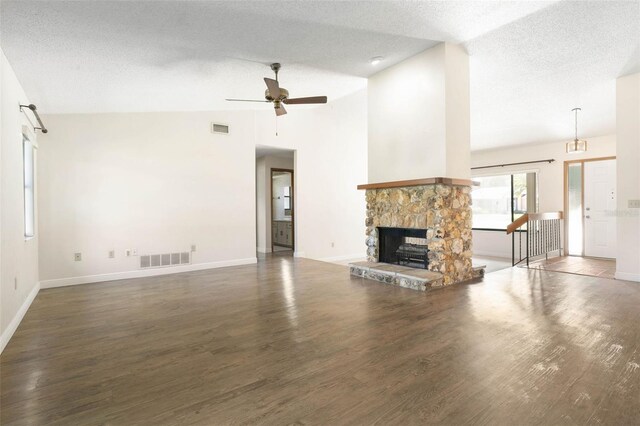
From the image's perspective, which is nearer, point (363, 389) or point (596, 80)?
point (363, 389)

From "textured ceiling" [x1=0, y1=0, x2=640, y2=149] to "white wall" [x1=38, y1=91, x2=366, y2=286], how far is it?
0.46m

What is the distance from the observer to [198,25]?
9.84ft

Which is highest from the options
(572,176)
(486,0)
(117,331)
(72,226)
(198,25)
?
(486,0)

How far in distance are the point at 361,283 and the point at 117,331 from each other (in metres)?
2.77

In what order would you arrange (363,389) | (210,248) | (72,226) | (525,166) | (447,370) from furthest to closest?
(525,166), (210,248), (72,226), (447,370), (363,389)

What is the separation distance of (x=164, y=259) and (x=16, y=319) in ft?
8.08

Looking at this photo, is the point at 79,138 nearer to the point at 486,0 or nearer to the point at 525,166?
the point at 486,0

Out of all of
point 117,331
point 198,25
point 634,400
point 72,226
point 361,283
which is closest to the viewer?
point 634,400

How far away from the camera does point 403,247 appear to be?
4875 millimetres

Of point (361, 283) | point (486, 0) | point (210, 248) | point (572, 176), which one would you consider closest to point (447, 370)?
point (361, 283)

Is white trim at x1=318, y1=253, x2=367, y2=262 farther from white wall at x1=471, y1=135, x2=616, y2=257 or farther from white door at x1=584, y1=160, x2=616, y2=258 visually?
white door at x1=584, y1=160, x2=616, y2=258

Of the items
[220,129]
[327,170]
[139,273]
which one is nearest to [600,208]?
[327,170]

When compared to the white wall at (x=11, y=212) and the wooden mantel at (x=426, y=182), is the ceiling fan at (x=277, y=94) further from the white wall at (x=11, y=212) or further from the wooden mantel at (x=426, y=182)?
the white wall at (x=11, y=212)

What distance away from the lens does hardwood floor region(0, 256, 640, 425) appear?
63.2 inches
